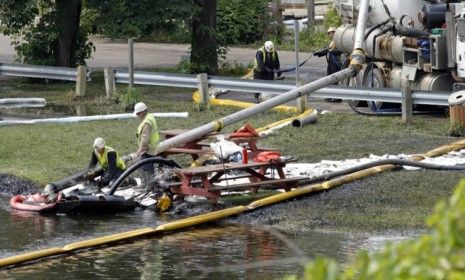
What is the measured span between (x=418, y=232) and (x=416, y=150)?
202 inches

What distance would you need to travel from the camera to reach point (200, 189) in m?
14.6

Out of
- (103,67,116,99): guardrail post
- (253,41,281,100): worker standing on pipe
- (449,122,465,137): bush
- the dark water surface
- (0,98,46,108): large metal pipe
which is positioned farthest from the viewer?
(103,67,116,99): guardrail post

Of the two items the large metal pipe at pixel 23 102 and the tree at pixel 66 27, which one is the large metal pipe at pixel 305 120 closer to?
the large metal pipe at pixel 23 102

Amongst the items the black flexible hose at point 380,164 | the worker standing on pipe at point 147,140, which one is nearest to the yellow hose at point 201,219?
the black flexible hose at point 380,164

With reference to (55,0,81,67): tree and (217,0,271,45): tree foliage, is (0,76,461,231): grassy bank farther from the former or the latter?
(217,0,271,45): tree foliage

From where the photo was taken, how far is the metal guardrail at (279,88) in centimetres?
2064

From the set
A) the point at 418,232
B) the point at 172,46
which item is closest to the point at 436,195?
the point at 418,232

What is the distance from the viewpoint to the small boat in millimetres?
14789

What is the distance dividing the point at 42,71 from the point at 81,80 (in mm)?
1353

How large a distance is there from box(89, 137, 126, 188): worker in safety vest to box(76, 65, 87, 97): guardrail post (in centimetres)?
990

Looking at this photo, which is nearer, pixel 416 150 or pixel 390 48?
pixel 416 150

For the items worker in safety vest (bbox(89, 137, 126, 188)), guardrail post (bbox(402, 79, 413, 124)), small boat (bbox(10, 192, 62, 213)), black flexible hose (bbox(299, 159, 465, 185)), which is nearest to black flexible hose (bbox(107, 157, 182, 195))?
worker in safety vest (bbox(89, 137, 126, 188))

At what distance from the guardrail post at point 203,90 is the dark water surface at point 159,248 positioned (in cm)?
864

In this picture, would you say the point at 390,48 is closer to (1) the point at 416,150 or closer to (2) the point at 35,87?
(1) the point at 416,150
